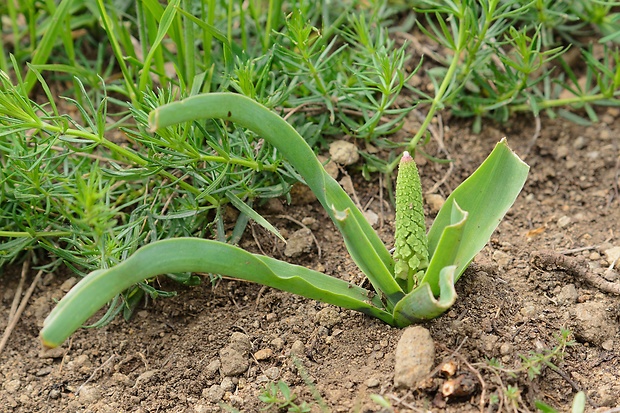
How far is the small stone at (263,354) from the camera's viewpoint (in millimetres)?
2014

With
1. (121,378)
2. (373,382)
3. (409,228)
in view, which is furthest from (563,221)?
(121,378)

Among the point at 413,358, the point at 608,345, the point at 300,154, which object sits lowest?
the point at 608,345

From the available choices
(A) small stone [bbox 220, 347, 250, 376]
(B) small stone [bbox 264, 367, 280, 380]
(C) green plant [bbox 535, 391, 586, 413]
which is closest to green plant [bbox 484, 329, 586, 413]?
(C) green plant [bbox 535, 391, 586, 413]

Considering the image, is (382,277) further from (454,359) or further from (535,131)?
(535,131)

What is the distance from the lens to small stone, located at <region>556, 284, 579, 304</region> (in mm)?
2033

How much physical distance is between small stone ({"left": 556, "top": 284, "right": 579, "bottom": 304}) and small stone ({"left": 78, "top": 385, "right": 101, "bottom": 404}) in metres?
1.30

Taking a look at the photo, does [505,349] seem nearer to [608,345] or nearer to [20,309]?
[608,345]

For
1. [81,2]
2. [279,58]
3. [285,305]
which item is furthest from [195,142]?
[81,2]

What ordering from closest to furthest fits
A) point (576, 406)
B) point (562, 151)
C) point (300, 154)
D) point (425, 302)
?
point (576, 406) → point (425, 302) → point (300, 154) → point (562, 151)

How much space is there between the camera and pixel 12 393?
6.86 ft

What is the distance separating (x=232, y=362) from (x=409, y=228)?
2.01ft

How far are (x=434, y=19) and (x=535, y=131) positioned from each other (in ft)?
2.16

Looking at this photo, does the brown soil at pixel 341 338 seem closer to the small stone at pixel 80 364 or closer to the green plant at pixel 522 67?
the small stone at pixel 80 364

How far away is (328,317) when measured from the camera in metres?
2.05
